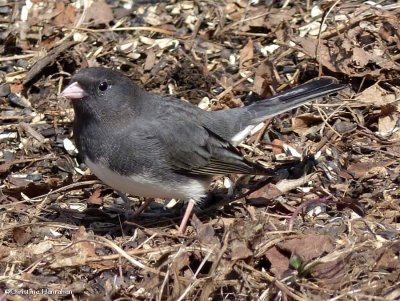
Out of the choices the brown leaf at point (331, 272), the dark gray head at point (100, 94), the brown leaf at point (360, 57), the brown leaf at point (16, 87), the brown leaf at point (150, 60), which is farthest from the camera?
the brown leaf at point (150, 60)

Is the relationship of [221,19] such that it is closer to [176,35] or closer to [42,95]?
[176,35]

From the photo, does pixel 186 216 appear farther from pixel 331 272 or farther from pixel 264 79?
pixel 264 79

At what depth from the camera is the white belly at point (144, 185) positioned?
A: 4.11 meters

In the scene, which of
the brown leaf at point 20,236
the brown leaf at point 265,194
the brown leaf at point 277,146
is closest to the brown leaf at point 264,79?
the brown leaf at point 277,146

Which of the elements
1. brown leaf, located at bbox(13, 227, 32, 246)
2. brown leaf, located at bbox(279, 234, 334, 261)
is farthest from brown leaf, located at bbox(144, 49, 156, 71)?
brown leaf, located at bbox(279, 234, 334, 261)

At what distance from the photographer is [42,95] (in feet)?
18.2

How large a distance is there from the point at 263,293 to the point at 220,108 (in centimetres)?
197

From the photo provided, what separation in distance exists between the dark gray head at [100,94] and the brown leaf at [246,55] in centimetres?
149

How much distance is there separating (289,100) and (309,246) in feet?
3.97

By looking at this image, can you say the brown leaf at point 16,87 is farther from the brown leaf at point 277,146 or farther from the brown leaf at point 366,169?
the brown leaf at point 366,169

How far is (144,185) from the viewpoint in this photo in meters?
4.16

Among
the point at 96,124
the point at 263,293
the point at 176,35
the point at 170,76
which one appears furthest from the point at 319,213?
the point at 176,35

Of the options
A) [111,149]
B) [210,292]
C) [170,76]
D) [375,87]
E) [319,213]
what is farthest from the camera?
[170,76]

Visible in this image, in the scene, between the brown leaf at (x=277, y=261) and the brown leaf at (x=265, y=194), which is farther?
the brown leaf at (x=265, y=194)
